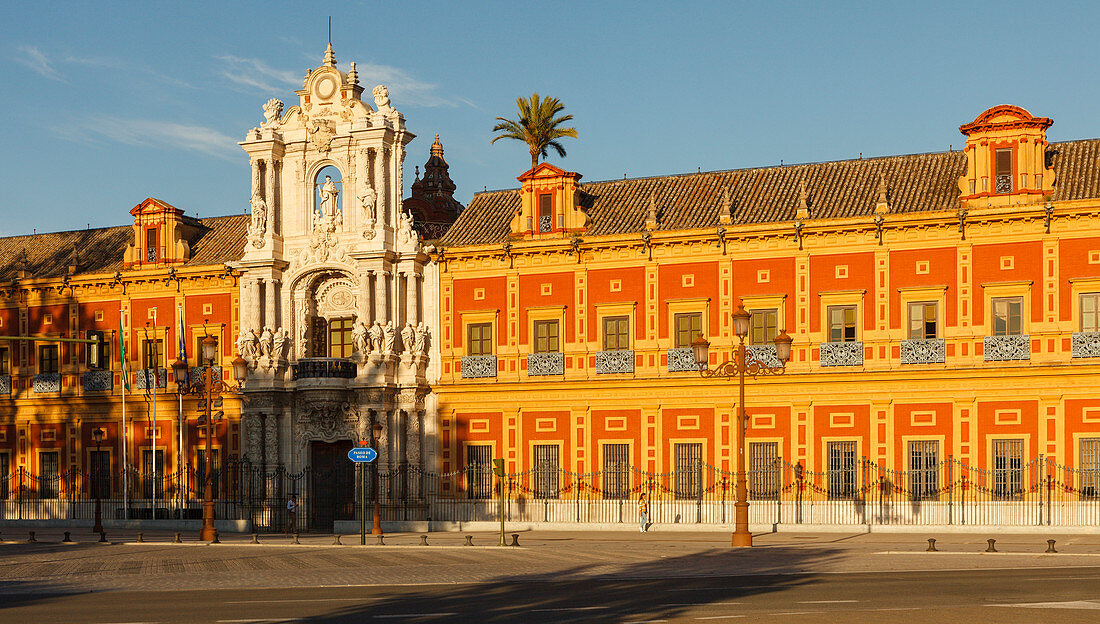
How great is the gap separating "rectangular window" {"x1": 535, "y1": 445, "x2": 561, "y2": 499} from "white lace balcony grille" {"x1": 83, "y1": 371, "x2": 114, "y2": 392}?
17778mm

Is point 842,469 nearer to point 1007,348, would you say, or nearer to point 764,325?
point 764,325

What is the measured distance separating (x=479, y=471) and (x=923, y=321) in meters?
15.8

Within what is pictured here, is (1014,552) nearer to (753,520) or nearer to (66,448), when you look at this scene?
(753,520)

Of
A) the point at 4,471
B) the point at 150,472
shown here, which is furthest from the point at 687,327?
the point at 4,471

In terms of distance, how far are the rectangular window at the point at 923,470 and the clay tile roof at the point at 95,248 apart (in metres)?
26.1

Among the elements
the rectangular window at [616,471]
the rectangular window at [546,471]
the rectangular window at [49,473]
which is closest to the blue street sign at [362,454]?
the rectangular window at [546,471]

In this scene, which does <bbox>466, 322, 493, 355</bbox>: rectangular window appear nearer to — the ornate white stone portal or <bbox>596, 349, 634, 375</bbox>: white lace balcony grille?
the ornate white stone portal

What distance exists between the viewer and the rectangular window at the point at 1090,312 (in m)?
41.6

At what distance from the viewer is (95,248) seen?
189 ft

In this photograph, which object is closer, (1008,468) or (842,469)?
(1008,468)

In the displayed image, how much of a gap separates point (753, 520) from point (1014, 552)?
12.8 metres

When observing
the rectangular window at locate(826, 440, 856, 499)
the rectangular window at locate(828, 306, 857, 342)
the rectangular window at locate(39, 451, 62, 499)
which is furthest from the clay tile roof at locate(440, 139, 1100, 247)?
the rectangular window at locate(39, 451, 62, 499)

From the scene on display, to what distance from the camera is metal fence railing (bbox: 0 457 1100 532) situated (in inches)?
1633

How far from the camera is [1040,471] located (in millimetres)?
41344
